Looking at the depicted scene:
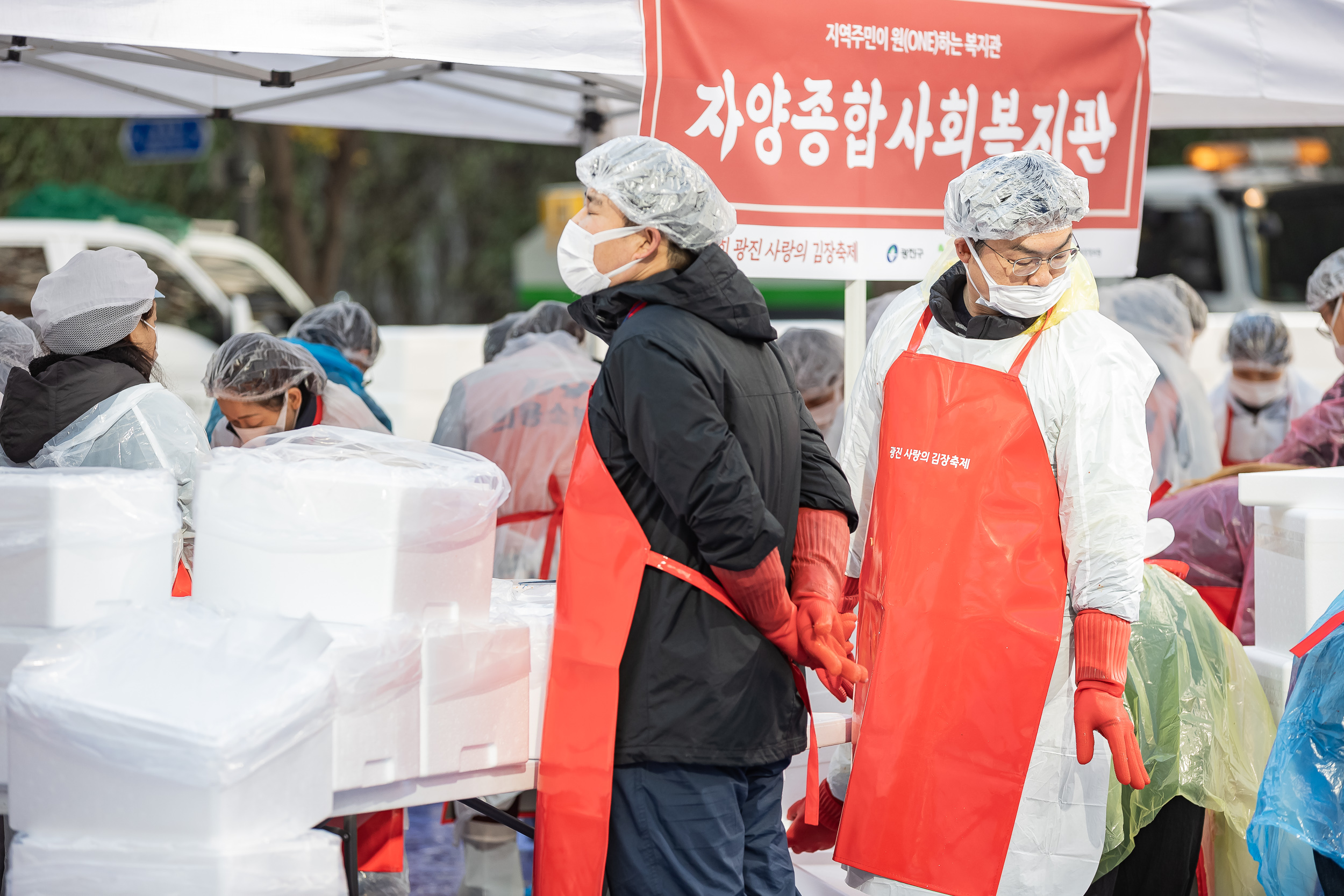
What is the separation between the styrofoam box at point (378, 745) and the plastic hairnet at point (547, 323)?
287 centimetres

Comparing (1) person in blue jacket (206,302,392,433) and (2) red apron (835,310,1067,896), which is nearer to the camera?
(2) red apron (835,310,1067,896)

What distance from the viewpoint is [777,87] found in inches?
149

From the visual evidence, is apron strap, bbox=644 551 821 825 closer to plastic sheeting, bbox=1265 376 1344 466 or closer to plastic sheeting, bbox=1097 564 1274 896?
plastic sheeting, bbox=1097 564 1274 896

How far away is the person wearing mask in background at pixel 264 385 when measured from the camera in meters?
3.84

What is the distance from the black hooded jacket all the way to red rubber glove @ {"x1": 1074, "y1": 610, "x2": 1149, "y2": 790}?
0.54 metres

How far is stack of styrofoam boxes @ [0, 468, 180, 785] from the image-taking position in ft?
7.94

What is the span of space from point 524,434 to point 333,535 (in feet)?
7.03

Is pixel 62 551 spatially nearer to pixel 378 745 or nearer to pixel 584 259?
pixel 378 745

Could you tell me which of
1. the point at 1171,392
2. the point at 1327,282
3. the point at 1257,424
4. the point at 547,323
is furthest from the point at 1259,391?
the point at 547,323

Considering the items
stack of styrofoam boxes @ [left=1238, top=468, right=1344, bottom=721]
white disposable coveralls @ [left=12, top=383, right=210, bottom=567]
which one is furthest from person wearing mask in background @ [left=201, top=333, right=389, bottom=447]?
stack of styrofoam boxes @ [left=1238, top=468, right=1344, bottom=721]

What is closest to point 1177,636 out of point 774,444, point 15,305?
point 774,444

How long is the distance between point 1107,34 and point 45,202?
1067 cm

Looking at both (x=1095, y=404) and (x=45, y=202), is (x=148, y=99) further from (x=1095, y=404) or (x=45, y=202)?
(x=45, y=202)

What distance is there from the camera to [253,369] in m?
3.84
